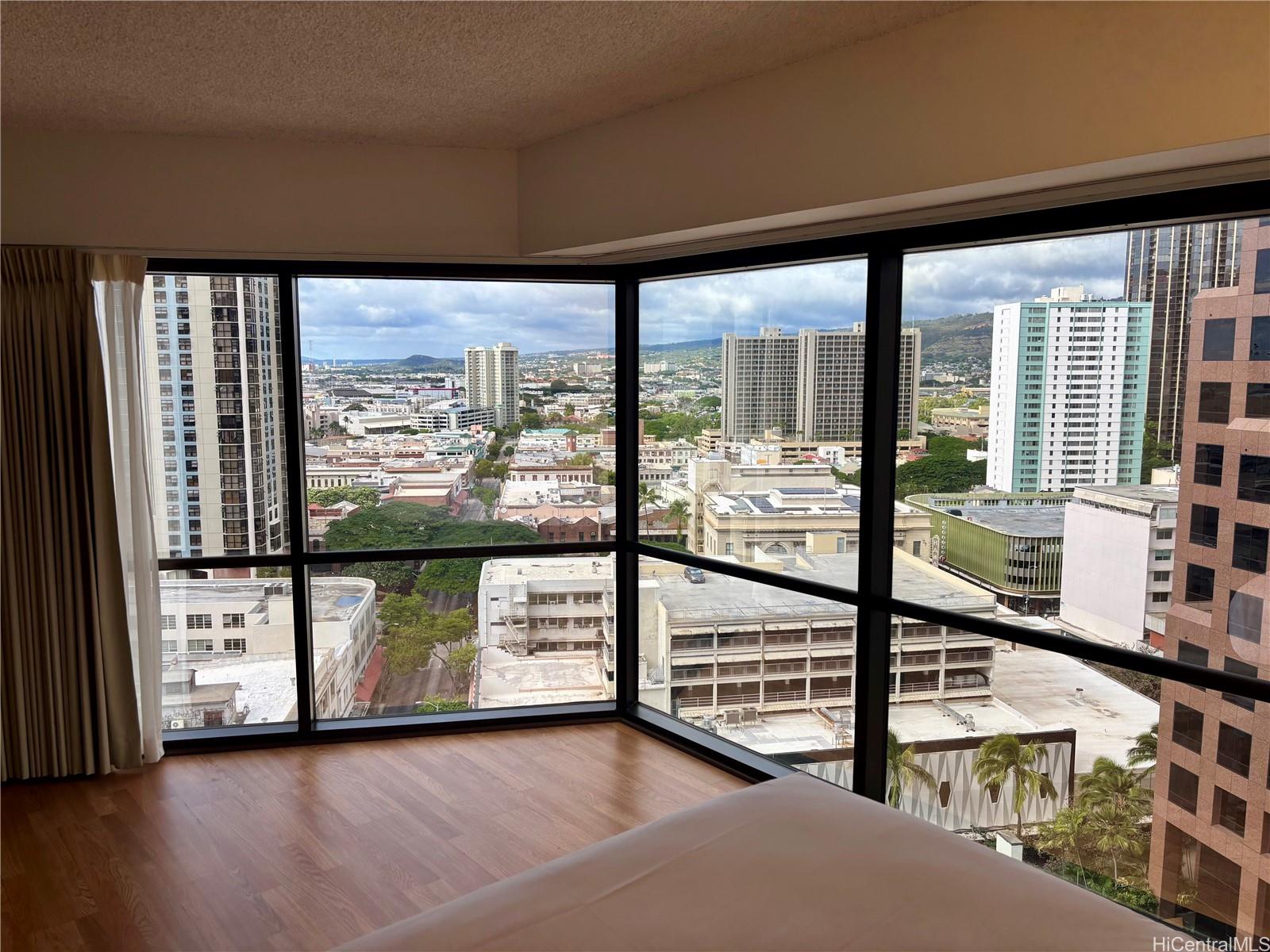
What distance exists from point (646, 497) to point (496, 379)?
0.87m

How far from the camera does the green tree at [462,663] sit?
154 inches

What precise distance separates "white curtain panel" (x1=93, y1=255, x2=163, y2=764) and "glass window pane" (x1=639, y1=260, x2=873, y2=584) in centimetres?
208

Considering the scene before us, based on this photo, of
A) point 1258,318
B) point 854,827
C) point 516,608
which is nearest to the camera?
point 854,827

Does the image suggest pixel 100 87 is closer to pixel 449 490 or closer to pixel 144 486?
pixel 144 486

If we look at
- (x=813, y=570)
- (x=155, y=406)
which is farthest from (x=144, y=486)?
(x=813, y=570)

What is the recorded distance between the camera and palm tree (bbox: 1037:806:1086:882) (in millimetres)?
2496

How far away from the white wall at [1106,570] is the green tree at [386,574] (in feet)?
8.78

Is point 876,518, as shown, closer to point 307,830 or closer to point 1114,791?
point 1114,791

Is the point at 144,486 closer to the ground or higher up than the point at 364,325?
closer to the ground

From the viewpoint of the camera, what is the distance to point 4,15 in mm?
2113

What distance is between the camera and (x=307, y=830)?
3.01m

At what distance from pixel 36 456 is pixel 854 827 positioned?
3.29 meters

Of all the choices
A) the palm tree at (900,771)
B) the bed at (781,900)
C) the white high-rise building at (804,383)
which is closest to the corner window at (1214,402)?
the white high-rise building at (804,383)

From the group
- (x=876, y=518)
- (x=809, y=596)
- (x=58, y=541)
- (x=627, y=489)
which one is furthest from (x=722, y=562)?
(x=58, y=541)
